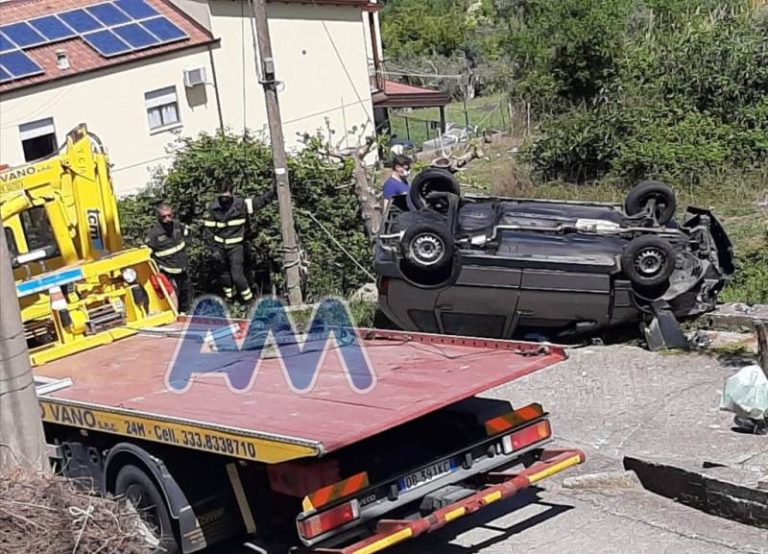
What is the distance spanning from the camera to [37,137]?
2864cm

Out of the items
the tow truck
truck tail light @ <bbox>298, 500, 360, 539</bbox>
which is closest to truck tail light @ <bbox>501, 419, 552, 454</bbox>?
the tow truck

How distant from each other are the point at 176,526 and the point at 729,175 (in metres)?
12.5

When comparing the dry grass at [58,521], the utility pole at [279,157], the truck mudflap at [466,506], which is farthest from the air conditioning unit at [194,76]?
the dry grass at [58,521]

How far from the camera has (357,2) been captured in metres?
35.9

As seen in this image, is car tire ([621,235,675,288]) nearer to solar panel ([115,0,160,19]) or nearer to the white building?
the white building

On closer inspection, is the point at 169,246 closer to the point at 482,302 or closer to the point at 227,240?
the point at 227,240

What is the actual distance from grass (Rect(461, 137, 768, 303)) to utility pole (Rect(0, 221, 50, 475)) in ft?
24.8

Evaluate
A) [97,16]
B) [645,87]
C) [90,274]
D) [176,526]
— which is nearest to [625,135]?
[645,87]

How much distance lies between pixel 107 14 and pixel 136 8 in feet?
2.99

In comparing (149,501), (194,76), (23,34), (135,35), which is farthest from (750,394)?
(135,35)

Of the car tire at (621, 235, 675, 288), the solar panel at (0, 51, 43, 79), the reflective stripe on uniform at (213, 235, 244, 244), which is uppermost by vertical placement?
the solar panel at (0, 51, 43, 79)

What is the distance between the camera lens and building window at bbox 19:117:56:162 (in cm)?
2855

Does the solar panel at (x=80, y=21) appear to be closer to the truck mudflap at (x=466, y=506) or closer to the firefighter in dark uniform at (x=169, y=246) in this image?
the firefighter in dark uniform at (x=169, y=246)

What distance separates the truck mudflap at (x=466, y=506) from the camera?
22.9 feet
